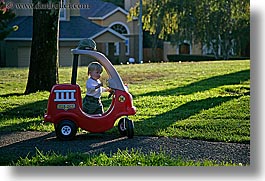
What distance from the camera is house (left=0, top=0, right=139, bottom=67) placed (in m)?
8.93

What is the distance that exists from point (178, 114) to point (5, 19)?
259 cm

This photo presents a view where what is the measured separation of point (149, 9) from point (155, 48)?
1295 mm

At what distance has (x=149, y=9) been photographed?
12.5 meters

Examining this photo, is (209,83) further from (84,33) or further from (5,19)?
(5,19)

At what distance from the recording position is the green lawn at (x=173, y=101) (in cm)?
769

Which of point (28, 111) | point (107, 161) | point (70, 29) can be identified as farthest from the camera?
point (70, 29)

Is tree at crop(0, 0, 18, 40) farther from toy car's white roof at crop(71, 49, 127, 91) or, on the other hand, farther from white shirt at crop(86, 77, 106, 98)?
white shirt at crop(86, 77, 106, 98)

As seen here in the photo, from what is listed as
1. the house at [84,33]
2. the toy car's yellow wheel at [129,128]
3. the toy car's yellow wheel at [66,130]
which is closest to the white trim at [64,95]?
the toy car's yellow wheel at [66,130]

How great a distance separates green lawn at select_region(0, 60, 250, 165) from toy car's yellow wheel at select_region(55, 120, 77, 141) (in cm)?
58

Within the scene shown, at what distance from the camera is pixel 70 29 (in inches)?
380

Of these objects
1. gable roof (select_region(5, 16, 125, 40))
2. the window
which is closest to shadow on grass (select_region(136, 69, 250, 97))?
the window

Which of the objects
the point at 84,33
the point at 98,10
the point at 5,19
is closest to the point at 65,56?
the point at 84,33

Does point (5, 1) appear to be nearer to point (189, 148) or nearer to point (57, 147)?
point (57, 147)

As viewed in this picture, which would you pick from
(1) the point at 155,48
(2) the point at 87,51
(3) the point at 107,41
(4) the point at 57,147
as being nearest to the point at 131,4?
(3) the point at 107,41
